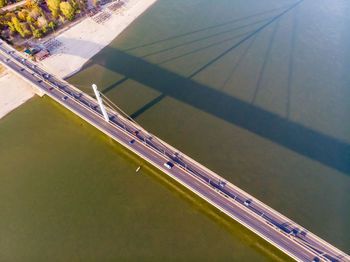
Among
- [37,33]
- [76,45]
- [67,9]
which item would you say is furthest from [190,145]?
[67,9]

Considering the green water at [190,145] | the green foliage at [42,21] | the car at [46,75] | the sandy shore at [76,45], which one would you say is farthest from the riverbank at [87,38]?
the green foliage at [42,21]

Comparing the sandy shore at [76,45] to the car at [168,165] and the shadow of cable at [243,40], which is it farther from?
the car at [168,165]

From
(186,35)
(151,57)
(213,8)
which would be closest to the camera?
(151,57)

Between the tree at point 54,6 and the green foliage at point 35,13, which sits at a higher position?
the tree at point 54,6

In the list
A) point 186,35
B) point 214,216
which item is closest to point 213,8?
point 186,35

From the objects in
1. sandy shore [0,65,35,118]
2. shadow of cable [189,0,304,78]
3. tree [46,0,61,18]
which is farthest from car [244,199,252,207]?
tree [46,0,61,18]

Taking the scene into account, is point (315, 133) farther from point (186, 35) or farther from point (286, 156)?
point (186, 35)
